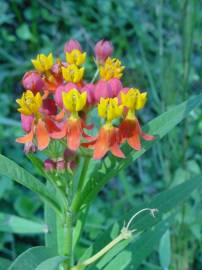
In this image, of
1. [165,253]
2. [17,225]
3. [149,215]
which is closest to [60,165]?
[149,215]

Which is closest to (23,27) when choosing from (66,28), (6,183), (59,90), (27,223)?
(66,28)

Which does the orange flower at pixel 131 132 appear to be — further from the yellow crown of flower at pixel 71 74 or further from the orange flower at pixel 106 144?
the yellow crown of flower at pixel 71 74

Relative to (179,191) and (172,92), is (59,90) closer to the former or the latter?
(179,191)

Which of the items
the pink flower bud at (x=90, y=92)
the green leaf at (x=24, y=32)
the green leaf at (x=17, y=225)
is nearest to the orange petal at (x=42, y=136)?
the pink flower bud at (x=90, y=92)

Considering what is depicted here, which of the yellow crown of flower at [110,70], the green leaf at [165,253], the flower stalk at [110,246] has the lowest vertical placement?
the green leaf at [165,253]

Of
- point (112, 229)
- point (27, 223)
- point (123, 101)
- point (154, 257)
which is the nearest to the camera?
point (123, 101)

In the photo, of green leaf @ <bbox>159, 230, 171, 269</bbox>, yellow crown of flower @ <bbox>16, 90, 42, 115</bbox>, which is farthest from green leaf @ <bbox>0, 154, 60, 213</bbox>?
green leaf @ <bbox>159, 230, 171, 269</bbox>

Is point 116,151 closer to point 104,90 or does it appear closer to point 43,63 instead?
point 104,90
